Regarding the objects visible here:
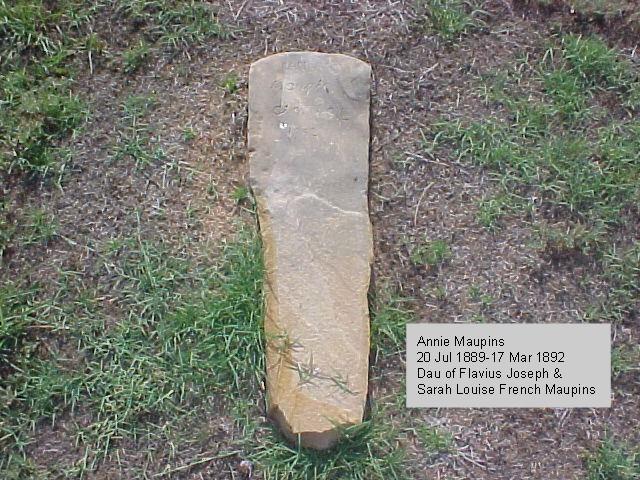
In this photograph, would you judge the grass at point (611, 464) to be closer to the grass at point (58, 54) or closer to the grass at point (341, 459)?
the grass at point (341, 459)

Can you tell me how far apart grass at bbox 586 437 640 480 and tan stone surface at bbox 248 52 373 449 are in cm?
79

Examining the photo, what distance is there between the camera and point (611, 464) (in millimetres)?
2488

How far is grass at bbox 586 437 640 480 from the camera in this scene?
2.49m

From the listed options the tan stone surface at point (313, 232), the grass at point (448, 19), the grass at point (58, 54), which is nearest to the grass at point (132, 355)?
the tan stone surface at point (313, 232)

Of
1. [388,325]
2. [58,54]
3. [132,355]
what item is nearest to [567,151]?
[388,325]

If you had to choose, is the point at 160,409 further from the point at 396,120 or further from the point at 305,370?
the point at 396,120

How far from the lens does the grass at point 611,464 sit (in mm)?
2490

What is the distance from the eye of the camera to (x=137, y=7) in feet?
8.66

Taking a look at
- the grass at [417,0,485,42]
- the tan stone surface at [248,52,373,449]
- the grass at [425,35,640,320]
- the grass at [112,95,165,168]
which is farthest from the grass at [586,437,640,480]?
the grass at [112,95,165,168]

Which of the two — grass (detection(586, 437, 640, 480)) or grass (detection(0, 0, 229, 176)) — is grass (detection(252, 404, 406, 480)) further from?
grass (detection(0, 0, 229, 176))

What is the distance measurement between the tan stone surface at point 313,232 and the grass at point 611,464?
0.79 metres

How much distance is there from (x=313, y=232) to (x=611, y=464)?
1216mm

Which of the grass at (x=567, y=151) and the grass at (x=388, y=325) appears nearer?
the grass at (x=388, y=325)

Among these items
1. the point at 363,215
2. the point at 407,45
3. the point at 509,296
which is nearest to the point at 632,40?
the point at 407,45
